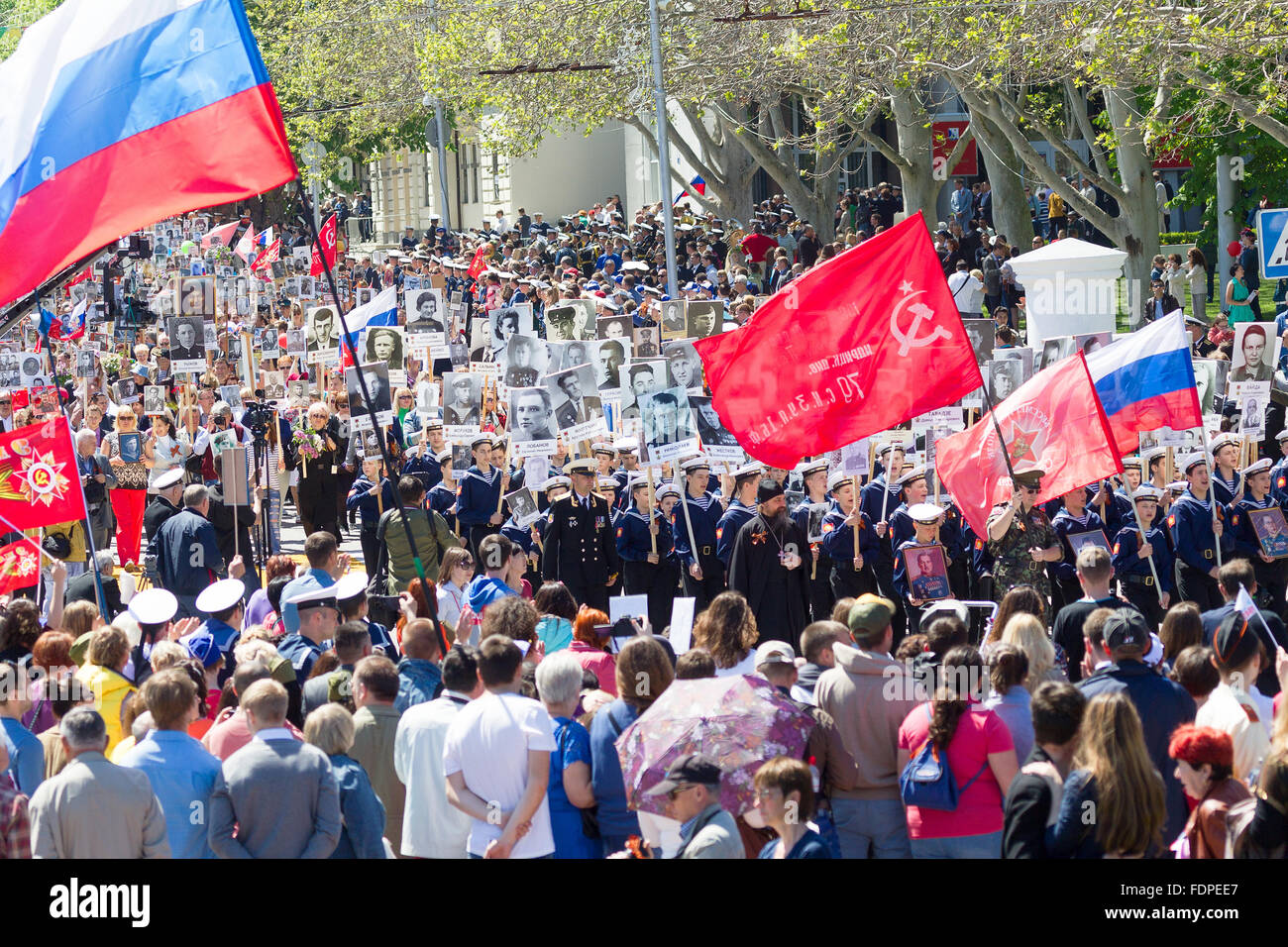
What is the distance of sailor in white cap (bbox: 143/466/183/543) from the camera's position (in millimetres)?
12734

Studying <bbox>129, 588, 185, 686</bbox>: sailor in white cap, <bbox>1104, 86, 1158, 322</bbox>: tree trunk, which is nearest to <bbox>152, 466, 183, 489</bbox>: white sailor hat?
<bbox>129, 588, 185, 686</bbox>: sailor in white cap

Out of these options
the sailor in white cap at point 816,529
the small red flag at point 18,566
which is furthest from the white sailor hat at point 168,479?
the sailor in white cap at point 816,529

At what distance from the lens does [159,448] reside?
1590cm

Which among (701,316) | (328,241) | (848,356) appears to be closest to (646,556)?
(848,356)

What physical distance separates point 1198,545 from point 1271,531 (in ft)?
1.77

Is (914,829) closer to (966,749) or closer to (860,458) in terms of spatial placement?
(966,749)

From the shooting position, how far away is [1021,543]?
35.1ft

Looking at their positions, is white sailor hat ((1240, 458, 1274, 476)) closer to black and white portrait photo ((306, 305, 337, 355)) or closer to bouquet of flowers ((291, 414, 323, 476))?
bouquet of flowers ((291, 414, 323, 476))

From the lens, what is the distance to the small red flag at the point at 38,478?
10.5 metres

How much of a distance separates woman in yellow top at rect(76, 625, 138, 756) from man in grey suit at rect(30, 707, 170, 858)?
1.60 m

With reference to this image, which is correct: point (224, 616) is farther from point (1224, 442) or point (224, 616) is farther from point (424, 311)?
point (424, 311)

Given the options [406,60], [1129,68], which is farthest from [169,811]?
[406,60]

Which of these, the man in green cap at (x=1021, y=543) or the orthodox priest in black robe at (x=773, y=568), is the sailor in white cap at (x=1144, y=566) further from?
the orthodox priest in black robe at (x=773, y=568)

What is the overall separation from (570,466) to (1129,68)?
984 cm
